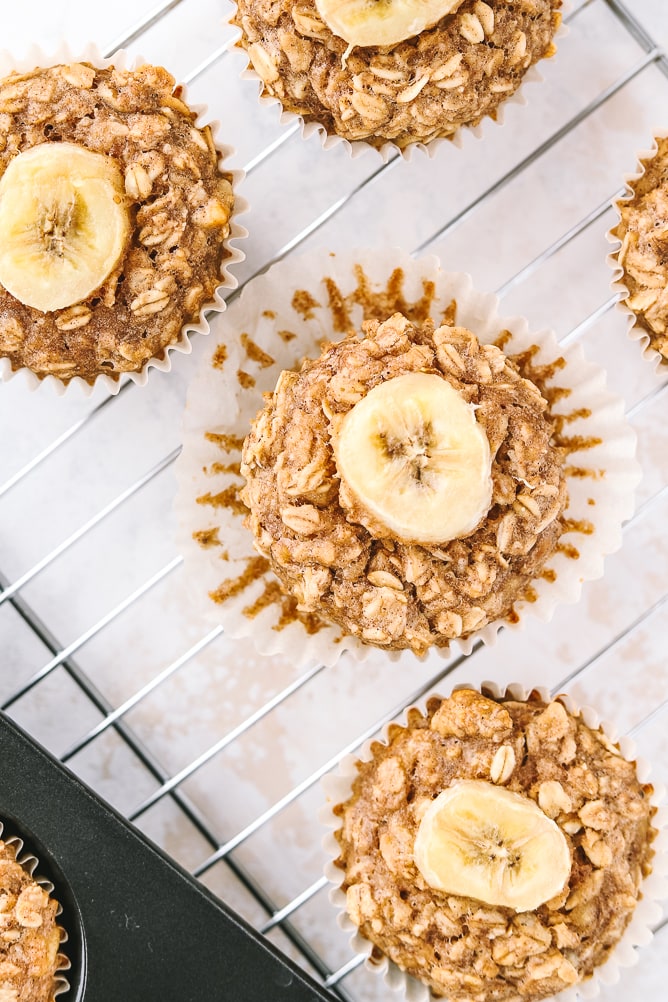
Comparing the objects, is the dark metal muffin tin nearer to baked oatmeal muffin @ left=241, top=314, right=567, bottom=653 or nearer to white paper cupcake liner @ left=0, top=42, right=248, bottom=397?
baked oatmeal muffin @ left=241, top=314, right=567, bottom=653

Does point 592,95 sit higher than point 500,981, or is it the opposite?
point 592,95

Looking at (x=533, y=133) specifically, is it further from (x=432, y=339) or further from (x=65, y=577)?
(x=65, y=577)

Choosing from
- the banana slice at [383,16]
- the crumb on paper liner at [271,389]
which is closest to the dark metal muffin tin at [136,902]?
the crumb on paper liner at [271,389]

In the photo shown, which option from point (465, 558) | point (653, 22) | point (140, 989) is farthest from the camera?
point (653, 22)

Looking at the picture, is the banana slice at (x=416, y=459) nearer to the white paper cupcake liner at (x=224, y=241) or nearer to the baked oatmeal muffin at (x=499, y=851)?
the baked oatmeal muffin at (x=499, y=851)

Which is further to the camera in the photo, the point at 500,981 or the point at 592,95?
the point at 592,95

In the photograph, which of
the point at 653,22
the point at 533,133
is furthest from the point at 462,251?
the point at 653,22

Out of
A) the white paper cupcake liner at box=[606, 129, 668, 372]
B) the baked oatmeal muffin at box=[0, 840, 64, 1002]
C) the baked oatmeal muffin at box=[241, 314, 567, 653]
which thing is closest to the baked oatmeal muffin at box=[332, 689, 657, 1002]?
the baked oatmeal muffin at box=[241, 314, 567, 653]

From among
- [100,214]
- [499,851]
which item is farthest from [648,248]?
[499,851]
